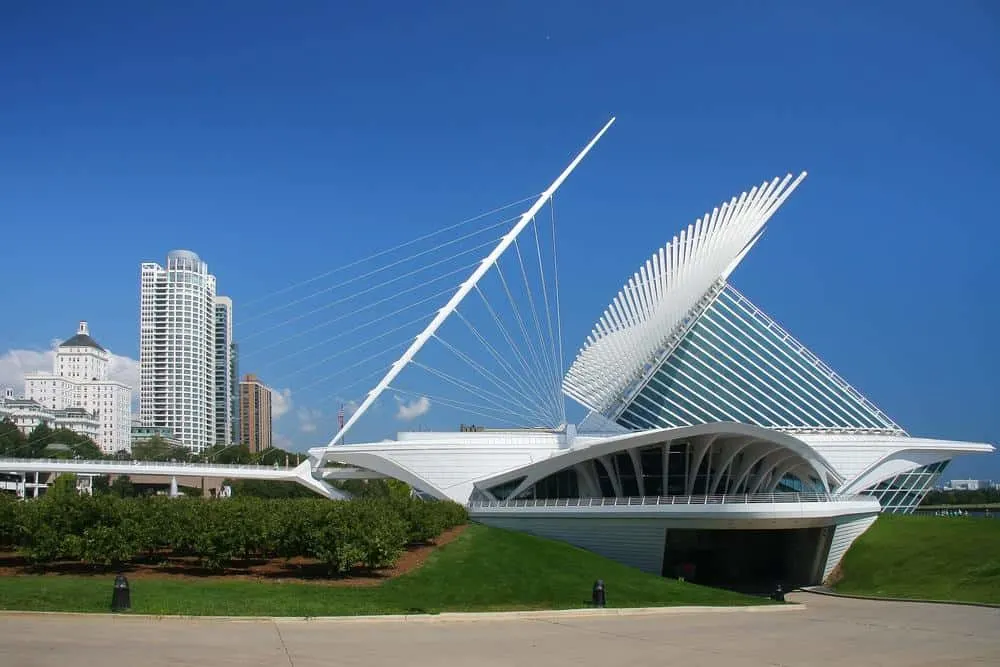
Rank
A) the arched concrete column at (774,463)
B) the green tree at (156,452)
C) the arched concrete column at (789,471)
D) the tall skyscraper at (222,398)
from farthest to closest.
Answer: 1. the tall skyscraper at (222,398)
2. the green tree at (156,452)
3. the arched concrete column at (789,471)
4. the arched concrete column at (774,463)

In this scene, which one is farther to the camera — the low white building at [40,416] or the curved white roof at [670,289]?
the low white building at [40,416]

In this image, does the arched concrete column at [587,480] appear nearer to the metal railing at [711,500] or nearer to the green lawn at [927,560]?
the metal railing at [711,500]

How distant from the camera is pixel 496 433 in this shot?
59188 millimetres

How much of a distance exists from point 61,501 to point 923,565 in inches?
1374

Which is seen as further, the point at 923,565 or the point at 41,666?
the point at 923,565

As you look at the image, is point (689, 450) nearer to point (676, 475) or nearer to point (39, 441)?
point (676, 475)

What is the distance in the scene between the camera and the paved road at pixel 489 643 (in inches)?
633

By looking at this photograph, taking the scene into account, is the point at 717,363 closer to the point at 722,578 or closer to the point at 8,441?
the point at 722,578

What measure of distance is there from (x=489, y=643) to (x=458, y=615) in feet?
13.7

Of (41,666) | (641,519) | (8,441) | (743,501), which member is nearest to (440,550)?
(641,519)

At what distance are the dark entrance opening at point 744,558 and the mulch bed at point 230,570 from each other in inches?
717

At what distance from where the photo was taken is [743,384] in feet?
196

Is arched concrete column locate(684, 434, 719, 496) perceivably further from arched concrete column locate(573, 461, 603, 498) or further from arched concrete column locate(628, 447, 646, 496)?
arched concrete column locate(573, 461, 603, 498)

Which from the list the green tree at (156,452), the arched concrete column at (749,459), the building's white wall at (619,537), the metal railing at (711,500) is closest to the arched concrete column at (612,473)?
the metal railing at (711,500)
